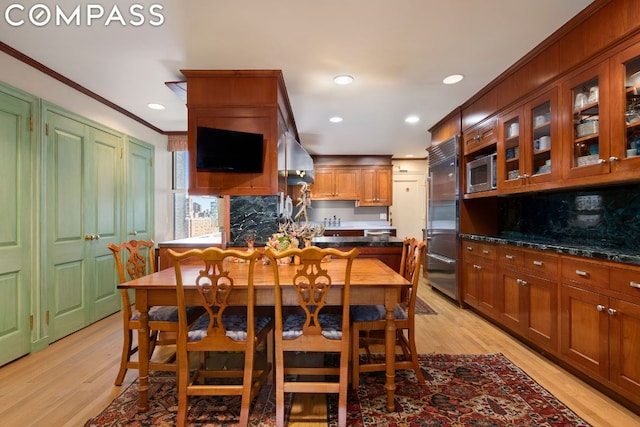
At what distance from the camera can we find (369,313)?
6.92 ft

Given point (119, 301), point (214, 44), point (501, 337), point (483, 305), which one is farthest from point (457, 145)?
point (119, 301)

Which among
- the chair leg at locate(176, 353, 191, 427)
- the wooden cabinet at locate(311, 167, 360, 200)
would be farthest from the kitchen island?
the wooden cabinet at locate(311, 167, 360, 200)

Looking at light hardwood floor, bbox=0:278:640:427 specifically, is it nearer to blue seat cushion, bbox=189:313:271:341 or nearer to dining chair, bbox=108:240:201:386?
dining chair, bbox=108:240:201:386

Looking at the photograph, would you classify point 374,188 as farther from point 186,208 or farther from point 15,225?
point 15,225

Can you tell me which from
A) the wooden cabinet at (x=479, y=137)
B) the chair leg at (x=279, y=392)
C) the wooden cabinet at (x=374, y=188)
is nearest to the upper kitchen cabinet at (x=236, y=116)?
the chair leg at (x=279, y=392)

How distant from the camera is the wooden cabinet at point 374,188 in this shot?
6.73 meters

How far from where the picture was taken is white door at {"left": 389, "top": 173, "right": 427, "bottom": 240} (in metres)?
7.13

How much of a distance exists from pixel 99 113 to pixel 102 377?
276cm

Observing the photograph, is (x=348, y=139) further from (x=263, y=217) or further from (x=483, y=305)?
(x=483, y=305)

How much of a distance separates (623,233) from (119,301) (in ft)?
16.6

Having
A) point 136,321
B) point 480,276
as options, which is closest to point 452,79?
point 480,276

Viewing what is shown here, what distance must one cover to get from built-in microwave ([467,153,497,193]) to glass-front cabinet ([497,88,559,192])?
115 mm

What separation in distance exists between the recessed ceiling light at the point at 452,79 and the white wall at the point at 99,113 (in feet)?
12.1

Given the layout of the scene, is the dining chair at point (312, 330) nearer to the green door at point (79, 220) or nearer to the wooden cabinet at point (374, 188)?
the green door at point (79, 220)
